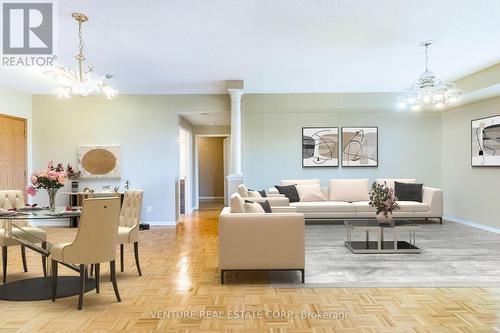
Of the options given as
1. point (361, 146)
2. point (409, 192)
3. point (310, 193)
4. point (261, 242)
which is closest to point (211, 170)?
point (310, 193)

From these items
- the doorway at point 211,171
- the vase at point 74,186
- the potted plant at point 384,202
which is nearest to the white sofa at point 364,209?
the potted plant at point 384,202

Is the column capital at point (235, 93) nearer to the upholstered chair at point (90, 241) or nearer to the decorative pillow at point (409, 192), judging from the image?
the decorative pillow at point (409, 192)

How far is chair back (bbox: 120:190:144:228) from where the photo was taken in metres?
4.17

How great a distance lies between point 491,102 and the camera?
255 inches

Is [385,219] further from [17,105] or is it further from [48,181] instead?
[17,105]

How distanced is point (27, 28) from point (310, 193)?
209 inches

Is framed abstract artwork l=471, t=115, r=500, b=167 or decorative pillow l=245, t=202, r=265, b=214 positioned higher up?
framed abstract artwork l=471, t=115, r=500, b=167

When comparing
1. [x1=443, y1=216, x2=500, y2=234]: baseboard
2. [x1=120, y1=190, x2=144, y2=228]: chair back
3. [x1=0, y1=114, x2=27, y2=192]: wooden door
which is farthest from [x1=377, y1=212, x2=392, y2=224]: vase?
[x1=0, y1=114, x2=27, y2=192]: wooden door

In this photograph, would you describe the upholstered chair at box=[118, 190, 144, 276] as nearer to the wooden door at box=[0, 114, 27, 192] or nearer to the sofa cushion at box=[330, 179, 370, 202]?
the wooden door at box=[0, 114, 27, 192]

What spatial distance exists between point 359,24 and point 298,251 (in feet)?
8.14

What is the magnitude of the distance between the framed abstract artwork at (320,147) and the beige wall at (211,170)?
5.49m

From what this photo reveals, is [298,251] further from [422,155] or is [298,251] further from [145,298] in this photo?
[422,155]

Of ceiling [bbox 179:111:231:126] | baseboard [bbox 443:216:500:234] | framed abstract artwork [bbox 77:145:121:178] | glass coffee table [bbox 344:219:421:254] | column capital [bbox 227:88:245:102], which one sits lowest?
baseboard [bbox 443:216:500:234]

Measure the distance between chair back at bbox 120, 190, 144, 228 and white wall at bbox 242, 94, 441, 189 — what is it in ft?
12.5
